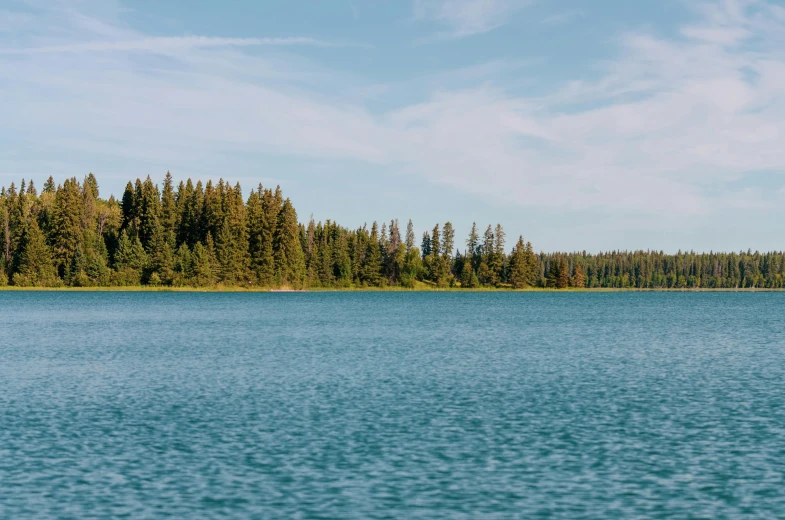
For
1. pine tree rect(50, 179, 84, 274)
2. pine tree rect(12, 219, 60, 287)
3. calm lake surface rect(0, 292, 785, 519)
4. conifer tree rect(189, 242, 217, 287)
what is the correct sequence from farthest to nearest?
conifer tree rect(189, 242, 217, 287)
pine tree rect(50, 179, 84, 274)
pine tree rect(12, 219, 60, 287)
calm lake surface rect(0, 292, 785, 519)

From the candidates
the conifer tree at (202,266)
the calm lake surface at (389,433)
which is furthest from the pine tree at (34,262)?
the calm lake surface at (389,433)

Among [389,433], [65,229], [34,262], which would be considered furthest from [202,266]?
[389,433]

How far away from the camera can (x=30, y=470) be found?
21.3 meters

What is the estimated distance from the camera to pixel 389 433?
26.2m

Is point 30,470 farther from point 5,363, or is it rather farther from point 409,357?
point 409,357

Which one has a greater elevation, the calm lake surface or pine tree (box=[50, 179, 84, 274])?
pine tree (box=[50, 179, 84, 274])

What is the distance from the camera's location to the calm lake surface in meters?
18.6

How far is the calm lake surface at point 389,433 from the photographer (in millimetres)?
18609

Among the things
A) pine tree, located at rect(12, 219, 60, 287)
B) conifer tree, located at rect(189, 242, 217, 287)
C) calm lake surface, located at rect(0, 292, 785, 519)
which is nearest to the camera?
calm lake surface, located at rect(0, 292, 785, 519)

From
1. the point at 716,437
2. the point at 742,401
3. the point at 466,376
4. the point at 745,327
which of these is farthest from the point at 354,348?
the point at 745,327

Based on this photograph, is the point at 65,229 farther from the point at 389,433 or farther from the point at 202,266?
the point at 389,433

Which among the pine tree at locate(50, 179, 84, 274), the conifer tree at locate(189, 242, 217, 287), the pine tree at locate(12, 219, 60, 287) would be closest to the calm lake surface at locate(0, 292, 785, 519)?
the conifer tree at locate(189, 242, 217, 287)

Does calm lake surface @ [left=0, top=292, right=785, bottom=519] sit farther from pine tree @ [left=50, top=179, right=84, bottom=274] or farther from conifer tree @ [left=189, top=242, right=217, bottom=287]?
pine tree @ [left=50, top=179, right=84, bottom=274]

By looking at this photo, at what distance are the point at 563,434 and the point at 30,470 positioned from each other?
A: 16674 millimetres
